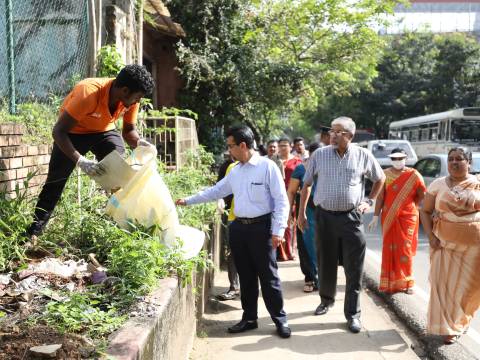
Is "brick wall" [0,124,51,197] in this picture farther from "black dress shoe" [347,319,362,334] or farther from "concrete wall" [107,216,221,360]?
"black dress shoe" [347,319,362,334]

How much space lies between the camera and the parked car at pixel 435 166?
1073cm

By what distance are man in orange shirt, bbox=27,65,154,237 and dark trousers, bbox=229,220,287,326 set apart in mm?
1273

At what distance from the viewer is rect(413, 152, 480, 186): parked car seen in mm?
10734

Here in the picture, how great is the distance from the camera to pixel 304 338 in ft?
15.9

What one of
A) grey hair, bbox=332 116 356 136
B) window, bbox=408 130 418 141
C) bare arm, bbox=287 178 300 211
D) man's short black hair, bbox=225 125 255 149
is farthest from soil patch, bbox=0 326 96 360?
window, bbox=408 130 418 141

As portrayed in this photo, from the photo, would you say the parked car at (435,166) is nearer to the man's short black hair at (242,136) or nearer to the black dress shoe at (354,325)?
the black dress shoe at (354,325)

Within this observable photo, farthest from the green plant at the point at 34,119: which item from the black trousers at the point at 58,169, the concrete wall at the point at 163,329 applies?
the concrete wall at the point at 163,329

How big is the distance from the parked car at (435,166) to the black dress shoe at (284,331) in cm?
716

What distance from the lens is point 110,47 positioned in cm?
659

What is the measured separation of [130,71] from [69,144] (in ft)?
2.18

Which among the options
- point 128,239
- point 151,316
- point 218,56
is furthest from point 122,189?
point 218,56

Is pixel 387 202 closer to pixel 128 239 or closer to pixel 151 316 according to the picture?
pixel 128 239

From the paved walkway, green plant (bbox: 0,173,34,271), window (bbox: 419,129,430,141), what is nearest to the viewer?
green plant (bbox: 0,173,34,271)

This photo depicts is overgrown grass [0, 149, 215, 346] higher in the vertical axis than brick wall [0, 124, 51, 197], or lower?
lower
